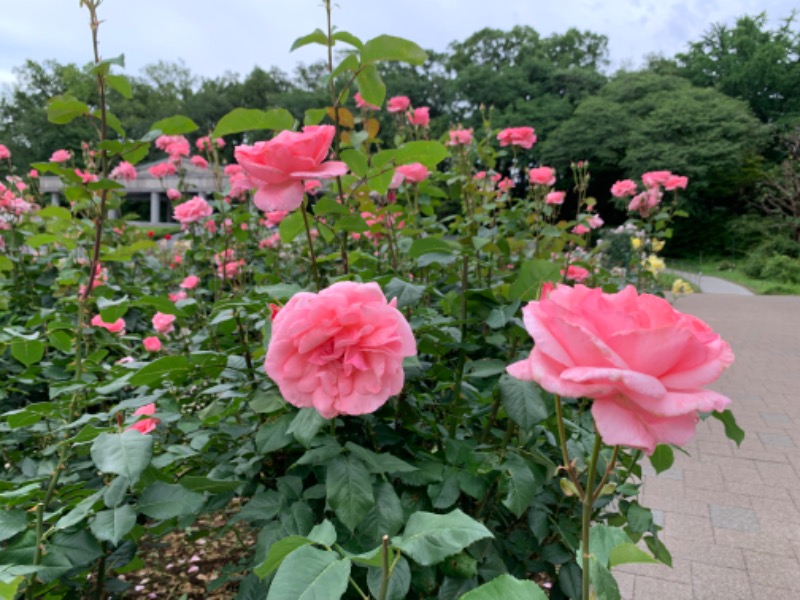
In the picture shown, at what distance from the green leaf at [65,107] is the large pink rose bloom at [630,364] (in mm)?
1105

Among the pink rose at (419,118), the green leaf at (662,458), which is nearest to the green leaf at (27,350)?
the green leaf at (662,458)

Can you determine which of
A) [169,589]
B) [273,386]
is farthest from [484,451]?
[169,589]

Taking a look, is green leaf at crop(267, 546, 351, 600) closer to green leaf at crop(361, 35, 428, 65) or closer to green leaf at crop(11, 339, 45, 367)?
green leaf at crop(361, 35, 428, 65)

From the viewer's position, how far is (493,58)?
34.4 m

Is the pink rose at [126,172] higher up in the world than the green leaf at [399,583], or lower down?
higher up

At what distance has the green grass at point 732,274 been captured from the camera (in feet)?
46.5

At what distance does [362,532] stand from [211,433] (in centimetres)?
47

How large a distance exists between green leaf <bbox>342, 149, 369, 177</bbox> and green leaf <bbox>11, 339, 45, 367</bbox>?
82 cm

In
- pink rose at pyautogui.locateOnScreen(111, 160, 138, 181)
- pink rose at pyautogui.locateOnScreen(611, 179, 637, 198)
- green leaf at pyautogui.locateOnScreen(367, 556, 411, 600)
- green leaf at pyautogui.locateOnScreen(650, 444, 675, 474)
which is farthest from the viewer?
pink rose at pyautogui.locateOnScreen(611, 179, 637, 198)

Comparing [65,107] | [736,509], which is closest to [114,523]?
[65,107]

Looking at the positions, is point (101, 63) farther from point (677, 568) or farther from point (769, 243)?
point (769, 243)

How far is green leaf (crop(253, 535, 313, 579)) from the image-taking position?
58 centimetres

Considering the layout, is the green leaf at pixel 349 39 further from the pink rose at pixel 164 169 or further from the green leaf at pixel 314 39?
the pink rose at pixel 164 169

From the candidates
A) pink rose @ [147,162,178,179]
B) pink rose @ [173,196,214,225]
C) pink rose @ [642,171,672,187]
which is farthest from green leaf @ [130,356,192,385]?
pink rose @ [642,171,672,187]
